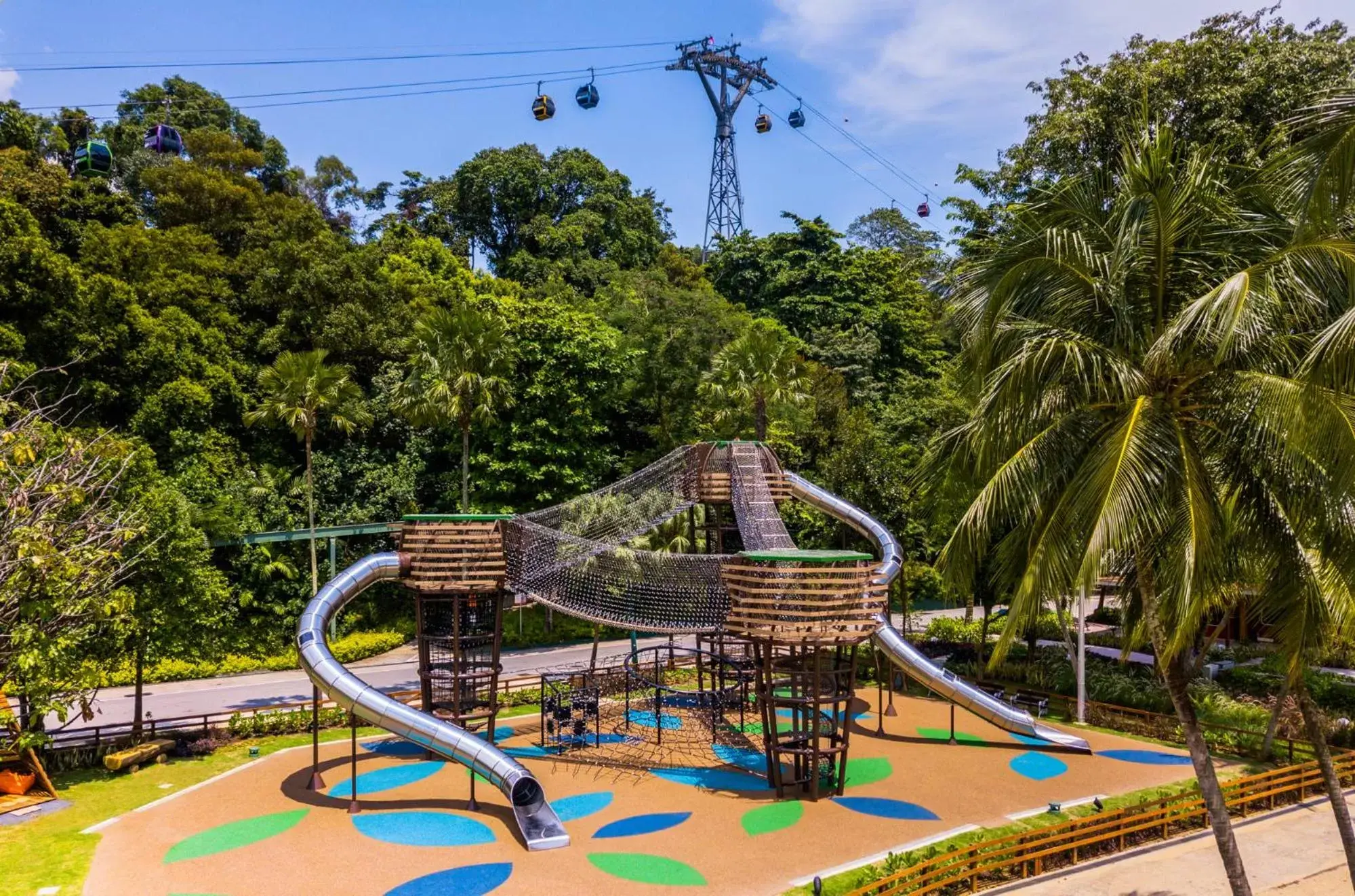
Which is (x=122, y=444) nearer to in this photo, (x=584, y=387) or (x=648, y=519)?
(x=648, y=519)

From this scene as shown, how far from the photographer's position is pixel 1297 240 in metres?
8.97

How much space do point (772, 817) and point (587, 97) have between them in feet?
84.8

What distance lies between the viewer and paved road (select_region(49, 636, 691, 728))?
81.6ft

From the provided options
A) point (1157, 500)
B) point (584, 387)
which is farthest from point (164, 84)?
point (1157, 500)

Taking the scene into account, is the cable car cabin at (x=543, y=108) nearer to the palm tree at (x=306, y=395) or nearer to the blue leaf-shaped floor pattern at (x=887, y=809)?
the palm tree at (x=306, y=395)

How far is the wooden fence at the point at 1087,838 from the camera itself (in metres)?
13.1

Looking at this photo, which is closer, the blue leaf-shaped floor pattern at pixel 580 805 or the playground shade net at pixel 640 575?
the blue leaf-shaped floor pattern at pixel 580 805

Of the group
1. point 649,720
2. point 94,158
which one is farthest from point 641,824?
point 94,158

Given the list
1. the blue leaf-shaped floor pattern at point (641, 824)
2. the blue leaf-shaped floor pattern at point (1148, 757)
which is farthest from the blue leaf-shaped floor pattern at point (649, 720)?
the blue leaf-shaped floor pattern at point (1148, 757)

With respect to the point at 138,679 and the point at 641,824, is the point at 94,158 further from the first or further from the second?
the point at 641,824

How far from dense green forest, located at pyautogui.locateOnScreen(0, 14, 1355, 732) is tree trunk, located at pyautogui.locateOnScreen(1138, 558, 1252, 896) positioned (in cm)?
1333

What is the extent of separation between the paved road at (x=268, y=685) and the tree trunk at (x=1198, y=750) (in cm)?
1953

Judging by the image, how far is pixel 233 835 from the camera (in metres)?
15.5

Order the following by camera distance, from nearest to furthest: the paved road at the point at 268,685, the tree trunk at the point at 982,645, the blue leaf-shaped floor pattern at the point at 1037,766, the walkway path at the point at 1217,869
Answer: the walkway path at the point at 1217,869 → the blue leaf-shaped floor pattern at the point at 1037,766 → the paved road at the point at 268,685 → the tree trunk at the point at 982,645
